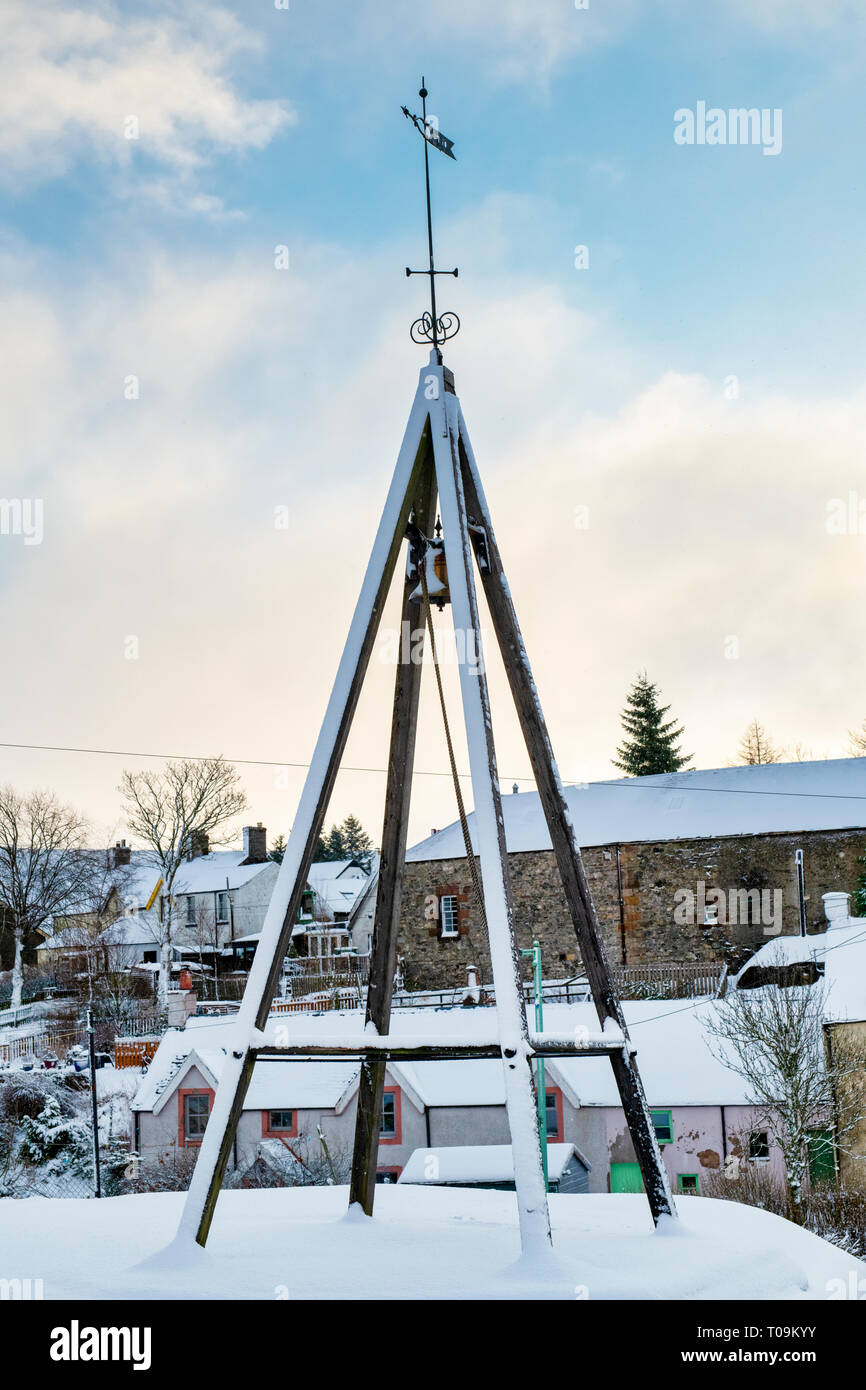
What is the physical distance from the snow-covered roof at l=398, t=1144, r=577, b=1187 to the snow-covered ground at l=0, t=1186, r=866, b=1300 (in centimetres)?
1124

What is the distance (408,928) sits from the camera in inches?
1614

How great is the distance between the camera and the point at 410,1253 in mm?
4914

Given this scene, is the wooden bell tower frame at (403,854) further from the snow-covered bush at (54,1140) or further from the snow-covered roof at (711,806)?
the snow-covered roof at (711,806)

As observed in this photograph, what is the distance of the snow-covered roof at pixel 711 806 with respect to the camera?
118 ft

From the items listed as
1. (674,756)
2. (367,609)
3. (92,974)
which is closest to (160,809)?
(92,974)

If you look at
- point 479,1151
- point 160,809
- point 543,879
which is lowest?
point 479,1151

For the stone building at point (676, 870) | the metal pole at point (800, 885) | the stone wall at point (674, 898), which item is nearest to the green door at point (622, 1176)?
the stone wall at point (674, 898)

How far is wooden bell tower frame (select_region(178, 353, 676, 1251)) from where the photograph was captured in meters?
4.79

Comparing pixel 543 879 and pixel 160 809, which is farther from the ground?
pixel 160 809

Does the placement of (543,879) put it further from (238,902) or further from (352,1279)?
(352,1279)

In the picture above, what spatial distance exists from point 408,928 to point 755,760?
23.8 m

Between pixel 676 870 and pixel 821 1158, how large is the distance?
15209 mm

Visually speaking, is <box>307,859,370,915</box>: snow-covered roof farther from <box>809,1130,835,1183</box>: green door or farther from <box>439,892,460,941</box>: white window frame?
<box>809,1130,835,1183</box>: green door
